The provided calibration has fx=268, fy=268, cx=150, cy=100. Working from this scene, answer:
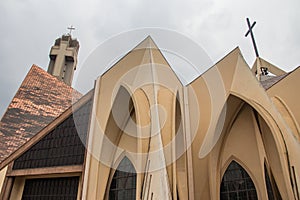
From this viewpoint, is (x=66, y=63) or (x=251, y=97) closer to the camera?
(x=251, y=97)

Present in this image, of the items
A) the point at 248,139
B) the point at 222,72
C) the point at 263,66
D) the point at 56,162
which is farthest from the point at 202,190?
the point at 263,66

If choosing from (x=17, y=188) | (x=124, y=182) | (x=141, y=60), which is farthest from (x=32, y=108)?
(x=124, y=182)

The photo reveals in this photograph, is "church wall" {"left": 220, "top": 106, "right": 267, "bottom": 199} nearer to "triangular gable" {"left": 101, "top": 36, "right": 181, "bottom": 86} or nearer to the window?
"triangular gable" {"left": 101, "top": 36, "right": 181, "bottom": 86}

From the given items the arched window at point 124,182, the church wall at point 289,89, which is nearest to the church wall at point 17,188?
the arched window at point 124,182

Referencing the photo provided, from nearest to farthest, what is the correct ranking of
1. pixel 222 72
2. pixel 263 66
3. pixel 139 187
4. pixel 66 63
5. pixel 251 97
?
pixel 139 187 → pixel 251 97 → pixel 222 72 → pixel 263 66 → pixel 66 63

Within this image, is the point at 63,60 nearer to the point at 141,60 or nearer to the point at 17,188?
the point at 17,188

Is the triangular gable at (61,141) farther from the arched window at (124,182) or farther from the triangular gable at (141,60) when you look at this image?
the arched window at (124,182)

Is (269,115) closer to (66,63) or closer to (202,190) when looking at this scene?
(202,190)

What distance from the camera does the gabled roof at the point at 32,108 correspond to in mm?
13352

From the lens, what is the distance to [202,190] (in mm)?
8602

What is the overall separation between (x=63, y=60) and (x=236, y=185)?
24.0 m

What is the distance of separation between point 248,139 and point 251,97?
152cm

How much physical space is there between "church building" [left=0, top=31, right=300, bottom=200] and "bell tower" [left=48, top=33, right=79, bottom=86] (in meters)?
16.6

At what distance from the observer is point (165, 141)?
8.43 m
